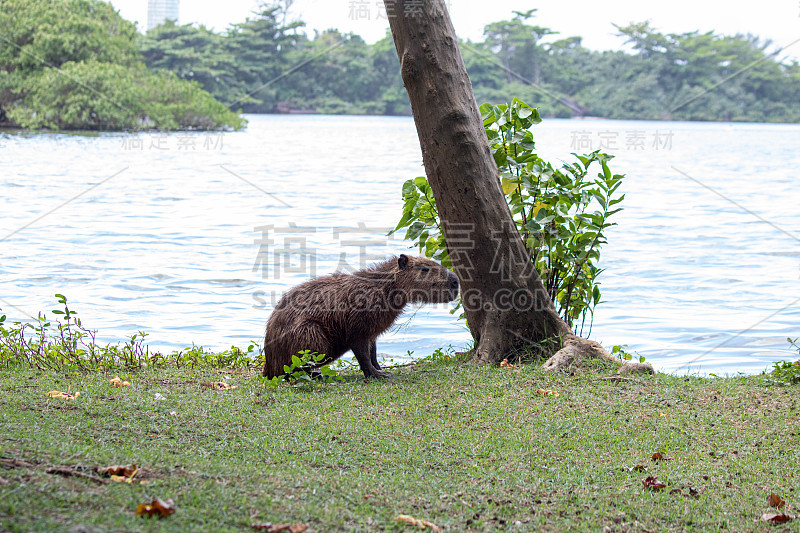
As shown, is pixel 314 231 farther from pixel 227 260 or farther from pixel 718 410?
pixel 718 410

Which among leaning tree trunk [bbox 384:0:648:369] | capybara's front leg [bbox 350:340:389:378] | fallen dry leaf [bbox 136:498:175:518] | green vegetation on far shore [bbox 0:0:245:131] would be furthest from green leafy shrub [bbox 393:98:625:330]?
green vegetation on far shore [bbox 0:0:245:131]

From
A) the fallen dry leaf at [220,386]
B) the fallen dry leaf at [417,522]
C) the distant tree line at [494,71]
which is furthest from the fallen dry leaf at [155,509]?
the distant tree line at [494,71]

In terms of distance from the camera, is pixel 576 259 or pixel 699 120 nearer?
pixel 576 259

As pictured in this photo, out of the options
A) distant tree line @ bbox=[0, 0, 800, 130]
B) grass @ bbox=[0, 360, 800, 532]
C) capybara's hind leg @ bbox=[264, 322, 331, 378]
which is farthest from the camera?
distant tree line @ bbox=[0, 0, 800, 130]

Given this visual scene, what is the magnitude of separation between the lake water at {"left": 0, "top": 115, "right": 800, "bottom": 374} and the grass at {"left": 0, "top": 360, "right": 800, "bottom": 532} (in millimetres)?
1701

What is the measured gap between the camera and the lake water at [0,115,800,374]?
980 centimetres

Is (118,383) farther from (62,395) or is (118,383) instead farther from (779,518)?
Answer: (779,518)

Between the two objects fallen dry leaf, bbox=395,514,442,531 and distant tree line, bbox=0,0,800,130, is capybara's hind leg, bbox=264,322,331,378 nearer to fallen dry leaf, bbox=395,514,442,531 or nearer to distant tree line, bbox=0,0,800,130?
fallen dry leaf, bbox=395,514,442,531

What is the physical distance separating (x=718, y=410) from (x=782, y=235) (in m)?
14.9

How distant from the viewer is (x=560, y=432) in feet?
15.0

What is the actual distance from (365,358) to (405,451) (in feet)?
6.28

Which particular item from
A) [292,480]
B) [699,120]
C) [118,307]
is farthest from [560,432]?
[699,120]

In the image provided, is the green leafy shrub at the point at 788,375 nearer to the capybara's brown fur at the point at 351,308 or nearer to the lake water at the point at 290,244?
the lake water at the point at 290,244

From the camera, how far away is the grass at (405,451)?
10.3ft
